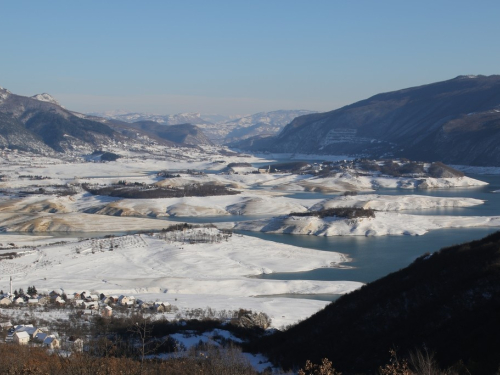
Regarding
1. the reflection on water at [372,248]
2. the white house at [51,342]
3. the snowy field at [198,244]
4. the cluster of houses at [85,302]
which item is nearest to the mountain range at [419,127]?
the snowy field at [198,244]

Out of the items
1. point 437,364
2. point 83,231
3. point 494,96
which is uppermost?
point 494,96

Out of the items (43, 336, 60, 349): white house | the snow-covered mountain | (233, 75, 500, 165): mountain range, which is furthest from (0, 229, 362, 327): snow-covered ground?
the snow-covered mountain

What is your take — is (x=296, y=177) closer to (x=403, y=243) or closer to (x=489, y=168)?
(x=489, y=168)

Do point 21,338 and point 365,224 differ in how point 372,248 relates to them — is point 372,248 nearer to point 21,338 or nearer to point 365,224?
point 365,224

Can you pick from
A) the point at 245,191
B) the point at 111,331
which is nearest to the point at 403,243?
the point at 111,331

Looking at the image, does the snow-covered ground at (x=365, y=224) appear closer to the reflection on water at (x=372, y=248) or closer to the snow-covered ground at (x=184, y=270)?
the reflection on water at (x=372, y=248)
